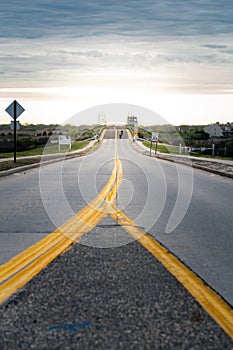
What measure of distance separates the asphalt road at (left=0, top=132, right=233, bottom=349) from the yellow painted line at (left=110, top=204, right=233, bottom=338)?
9 cm

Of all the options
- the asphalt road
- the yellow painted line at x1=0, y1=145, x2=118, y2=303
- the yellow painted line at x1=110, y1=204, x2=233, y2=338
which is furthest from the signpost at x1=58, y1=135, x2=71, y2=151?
the yellow painted line at x1=110, y1=204, x2=233, y2=338

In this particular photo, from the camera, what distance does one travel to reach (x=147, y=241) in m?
9.28

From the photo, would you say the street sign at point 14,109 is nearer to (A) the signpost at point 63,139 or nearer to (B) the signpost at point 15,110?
(B) the signpost at point 15,110

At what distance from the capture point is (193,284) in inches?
263

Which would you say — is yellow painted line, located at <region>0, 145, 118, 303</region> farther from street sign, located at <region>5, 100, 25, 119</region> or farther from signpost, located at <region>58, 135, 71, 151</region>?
signpost, located at <region>58, 135, 71, 151</region>

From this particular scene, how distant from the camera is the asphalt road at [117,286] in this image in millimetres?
5027

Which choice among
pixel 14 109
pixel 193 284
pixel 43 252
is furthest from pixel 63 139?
pixel 193 284

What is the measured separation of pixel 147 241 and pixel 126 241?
1.04 feet

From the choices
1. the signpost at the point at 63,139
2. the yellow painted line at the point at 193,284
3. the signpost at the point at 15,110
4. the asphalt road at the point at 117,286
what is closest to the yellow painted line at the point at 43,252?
the asphalt road at the point at 117,286

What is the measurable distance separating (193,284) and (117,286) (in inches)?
32.8

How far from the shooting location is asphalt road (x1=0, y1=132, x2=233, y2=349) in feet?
16.5

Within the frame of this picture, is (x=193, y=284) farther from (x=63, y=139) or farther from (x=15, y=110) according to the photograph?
(x=63, y=139)

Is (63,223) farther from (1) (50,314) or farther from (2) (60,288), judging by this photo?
(1) (50,314)

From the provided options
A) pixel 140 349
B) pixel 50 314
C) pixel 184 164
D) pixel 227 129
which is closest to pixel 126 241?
pixel 50 314
